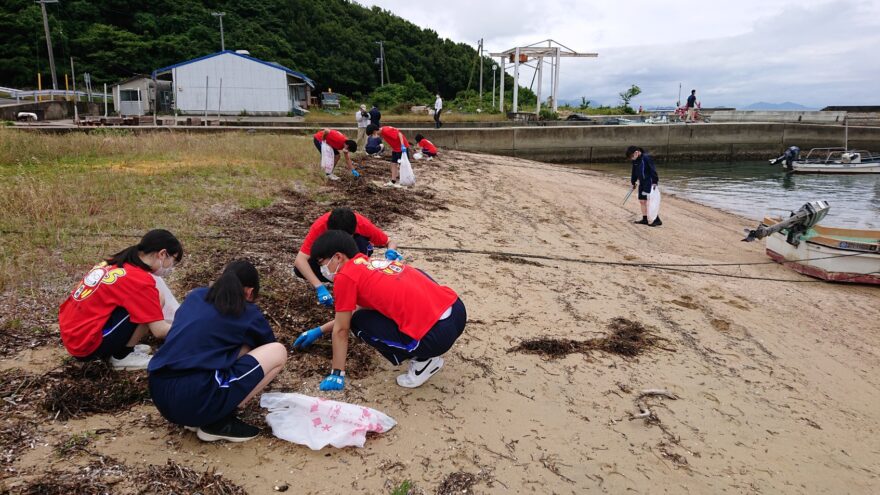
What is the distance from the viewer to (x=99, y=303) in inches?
120

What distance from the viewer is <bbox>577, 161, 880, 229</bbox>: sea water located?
45.6ft

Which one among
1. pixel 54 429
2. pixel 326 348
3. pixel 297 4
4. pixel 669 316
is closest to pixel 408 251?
pixel 326 348

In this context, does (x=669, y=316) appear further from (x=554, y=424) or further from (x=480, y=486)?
(x=480, y=486)

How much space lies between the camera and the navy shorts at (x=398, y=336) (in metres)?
3.21

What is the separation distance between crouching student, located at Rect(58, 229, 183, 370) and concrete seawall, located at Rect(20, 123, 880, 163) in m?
17.8

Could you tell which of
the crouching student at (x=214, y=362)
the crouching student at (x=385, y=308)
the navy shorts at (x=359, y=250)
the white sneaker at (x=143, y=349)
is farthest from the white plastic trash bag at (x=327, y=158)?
the crouching student at (x=214, y=362)

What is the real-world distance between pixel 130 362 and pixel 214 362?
1214mm

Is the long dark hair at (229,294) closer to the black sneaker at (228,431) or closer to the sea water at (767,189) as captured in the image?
the black sneaker at (228,431)

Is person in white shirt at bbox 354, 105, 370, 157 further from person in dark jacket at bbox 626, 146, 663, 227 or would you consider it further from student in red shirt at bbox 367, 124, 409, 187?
person in dark jacket at bbox 626, 146, 663, 227

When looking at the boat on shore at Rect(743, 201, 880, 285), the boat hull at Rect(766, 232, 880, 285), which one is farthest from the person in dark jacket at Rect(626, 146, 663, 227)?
the boat hull at Rect(766, 232, 880, 285)

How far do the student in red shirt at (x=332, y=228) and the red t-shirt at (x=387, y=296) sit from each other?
93 cm

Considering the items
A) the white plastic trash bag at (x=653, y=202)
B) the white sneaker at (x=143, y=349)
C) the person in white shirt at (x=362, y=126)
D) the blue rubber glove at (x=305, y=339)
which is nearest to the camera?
the white sneaker at (x=143, y=349)

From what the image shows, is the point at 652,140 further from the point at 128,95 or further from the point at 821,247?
the point at 128,95

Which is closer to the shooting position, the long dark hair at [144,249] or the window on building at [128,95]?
the long dark hair at [144,249]
